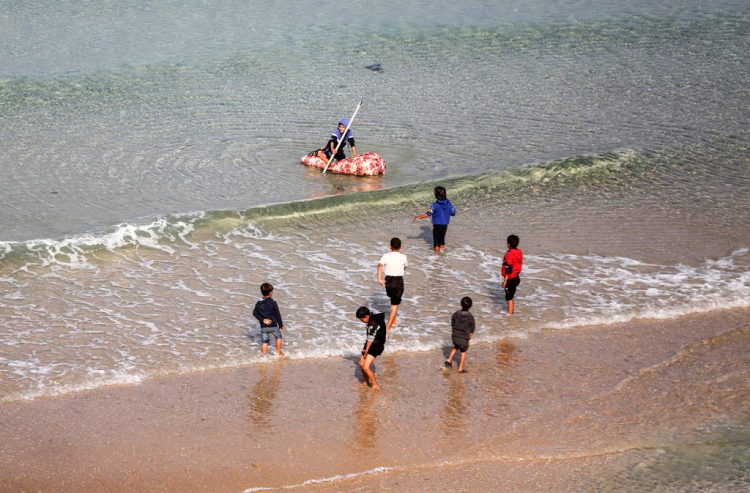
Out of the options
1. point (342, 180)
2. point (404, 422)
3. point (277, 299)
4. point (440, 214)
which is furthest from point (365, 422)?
point (342, 180)

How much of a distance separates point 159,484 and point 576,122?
56.6 ft

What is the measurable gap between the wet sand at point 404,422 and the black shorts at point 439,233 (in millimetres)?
3593

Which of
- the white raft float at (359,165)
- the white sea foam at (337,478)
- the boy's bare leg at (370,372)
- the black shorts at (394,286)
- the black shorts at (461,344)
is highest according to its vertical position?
the white raft float at (359,165)

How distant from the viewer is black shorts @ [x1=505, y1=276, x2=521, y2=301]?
42.9 ft

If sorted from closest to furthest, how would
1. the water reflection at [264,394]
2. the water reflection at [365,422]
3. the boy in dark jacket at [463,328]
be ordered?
1. the water reflection at [365,422]
2. the water reflection at [264,394]
3. the boy in dark jacket at [463,328]

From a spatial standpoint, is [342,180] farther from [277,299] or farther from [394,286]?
[394,286]

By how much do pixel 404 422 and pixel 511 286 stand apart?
368 cm

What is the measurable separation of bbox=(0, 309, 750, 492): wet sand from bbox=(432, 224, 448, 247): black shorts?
359cm

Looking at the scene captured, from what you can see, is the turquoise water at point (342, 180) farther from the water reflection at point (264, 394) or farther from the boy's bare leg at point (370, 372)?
the boy's bare leg at point (370, 372)

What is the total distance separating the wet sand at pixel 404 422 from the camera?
29.7ft

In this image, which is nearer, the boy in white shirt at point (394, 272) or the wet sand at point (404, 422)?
the wet sand at point (404, 422)

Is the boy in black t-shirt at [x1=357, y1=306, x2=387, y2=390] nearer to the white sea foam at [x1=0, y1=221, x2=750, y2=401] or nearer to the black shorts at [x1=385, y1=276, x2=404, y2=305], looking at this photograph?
the white sea foam at [x1=0, y1=221, x2=750, y2=401]

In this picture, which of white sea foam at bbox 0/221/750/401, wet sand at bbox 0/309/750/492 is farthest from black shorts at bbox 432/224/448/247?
wet sand at bbox 0/309/750/492

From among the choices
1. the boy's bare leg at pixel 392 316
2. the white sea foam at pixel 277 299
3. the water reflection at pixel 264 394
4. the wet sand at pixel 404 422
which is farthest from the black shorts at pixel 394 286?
the water reflection at pixel 264 394
